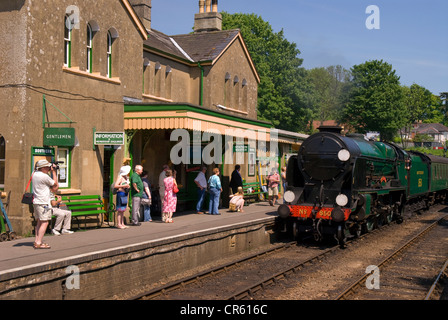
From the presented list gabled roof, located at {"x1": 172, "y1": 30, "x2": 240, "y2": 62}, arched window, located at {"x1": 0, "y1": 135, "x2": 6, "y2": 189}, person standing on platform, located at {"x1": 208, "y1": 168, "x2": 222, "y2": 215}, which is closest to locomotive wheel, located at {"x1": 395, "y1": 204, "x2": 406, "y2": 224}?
person standing on platform, located at {"x1": 208, "y1": 168, "x2": 222, "y2": 215}

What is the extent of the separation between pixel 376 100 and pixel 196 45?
37.5 metres

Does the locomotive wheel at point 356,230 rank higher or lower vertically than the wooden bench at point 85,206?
Result: lower

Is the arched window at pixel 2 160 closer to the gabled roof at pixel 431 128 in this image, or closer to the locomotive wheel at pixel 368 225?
the locomotive wheel at pixel 368 225

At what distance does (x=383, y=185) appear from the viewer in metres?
16.7

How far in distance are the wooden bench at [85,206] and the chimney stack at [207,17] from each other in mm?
13934

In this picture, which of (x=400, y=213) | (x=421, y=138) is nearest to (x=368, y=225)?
(x=400, y=213)

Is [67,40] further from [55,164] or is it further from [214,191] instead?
[214,191]

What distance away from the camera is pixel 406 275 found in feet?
35.5

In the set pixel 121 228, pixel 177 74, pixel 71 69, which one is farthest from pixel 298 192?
pixel 177 74

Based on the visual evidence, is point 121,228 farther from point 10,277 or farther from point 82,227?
point 10,277

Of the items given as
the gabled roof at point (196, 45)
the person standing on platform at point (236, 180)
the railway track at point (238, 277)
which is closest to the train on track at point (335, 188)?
the railway track at point (238, 277)

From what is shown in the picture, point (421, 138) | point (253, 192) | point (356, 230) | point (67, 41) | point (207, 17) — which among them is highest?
point (207, 17)

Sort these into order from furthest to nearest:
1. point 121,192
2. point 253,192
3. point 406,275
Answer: point 253,192 < point 121,192 < point 406,275

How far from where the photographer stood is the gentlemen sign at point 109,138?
Answer: 12945mm
